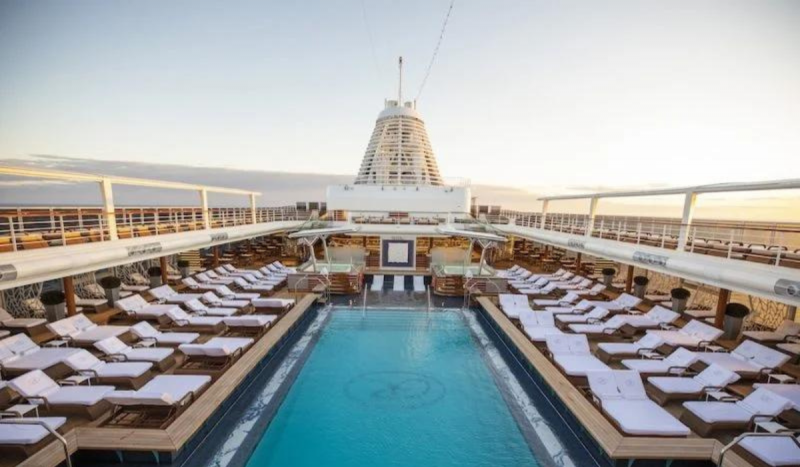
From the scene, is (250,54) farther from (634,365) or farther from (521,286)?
(634,365)

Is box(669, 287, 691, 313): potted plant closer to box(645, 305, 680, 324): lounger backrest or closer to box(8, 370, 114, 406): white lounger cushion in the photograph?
box(645, 305, 680, 324): lounger backrest

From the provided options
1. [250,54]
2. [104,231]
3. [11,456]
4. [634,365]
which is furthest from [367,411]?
[250,54]

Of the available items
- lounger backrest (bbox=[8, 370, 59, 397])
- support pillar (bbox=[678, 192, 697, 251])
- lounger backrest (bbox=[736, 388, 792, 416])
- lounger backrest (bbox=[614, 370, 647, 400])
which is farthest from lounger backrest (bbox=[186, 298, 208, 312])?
support pillar (bbox=[678, 192, 697, 251])

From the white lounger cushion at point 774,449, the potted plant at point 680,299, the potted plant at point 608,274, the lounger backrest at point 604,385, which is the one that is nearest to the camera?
the white lounger cushion at point 774,449

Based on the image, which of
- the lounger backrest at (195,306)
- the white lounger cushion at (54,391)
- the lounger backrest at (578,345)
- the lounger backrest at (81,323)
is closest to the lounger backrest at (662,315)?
the lounger backrest at (578,345)

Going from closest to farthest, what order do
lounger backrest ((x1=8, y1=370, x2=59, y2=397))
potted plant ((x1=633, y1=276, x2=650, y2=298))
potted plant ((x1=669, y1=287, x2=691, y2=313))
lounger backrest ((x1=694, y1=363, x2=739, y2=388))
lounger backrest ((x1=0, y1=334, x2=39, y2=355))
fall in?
lounger backrest ((x1=8, y1=370, x2=59, y2=397)) < lounger backrest ((x1=694, y1=363, x2=739, y2=388)) < lounger backrest ((x1=0, y1=334, x2=39, y2=355)) < potted plant ((x1=669, y1=287, x2=691, y2=313)) < potted plant ((x1=633, y1=276, x2=650, y2=298))

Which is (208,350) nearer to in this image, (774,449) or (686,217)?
(774,449)

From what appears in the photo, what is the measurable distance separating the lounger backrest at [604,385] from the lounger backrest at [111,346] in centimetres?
828

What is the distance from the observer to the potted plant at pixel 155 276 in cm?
1105

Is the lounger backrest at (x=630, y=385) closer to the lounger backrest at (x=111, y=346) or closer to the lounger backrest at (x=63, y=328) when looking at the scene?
the lounger backrest at (x=111, y=346)

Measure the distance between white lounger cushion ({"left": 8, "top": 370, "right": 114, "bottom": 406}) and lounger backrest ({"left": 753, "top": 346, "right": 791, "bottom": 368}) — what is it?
11081 mm

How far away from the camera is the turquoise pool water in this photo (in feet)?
14.5

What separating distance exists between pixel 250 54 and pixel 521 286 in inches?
605

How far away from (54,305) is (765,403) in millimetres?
13893
